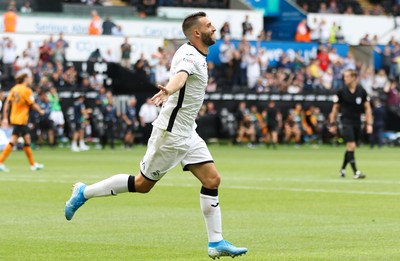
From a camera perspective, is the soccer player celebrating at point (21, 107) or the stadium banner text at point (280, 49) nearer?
the soccer player celebrating at point (21, 107)

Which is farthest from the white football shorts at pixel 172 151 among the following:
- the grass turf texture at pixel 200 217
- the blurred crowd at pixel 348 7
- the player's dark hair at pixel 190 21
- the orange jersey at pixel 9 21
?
the blurred crowd at pixel 348 7

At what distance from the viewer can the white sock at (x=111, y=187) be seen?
12.6 metres

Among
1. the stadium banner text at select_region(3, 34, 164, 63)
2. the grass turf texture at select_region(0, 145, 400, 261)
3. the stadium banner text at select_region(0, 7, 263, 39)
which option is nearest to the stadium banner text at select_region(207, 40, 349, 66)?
the stadium banner text at select_region(0, 7, 263, 39)

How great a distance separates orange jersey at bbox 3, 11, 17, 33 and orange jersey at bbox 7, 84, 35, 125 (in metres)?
15.8

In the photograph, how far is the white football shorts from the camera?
39.3 ft

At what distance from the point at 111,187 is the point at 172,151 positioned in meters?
1.02

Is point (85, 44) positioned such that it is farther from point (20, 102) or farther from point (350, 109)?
point (350, 109)

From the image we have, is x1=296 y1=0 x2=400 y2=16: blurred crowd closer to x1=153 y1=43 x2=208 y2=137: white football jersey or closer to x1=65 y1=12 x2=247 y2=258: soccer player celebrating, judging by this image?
x1=65 y1=12 x2=247 y2=258: soccer player celebrating

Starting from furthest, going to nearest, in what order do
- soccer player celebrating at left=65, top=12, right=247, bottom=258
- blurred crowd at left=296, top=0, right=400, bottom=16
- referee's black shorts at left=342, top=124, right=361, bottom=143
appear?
blurred crowd at left=296, top=0, right=400, bottom=16
referee's black shorts at left=342, top=124, right=361, bottom=143
soccer player celebrating at left=65, top=12, right=247, bottom=258

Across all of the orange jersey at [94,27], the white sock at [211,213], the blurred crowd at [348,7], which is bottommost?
the orange jersey at [94,27]

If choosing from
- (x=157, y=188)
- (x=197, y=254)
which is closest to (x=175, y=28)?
(x=157, y=188)

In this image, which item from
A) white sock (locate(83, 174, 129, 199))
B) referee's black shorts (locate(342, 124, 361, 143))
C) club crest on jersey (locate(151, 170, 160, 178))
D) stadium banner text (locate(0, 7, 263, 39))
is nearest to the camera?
club crest on jersey (locate(151, 170, 160, 178))

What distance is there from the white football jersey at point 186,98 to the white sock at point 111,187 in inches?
35.5

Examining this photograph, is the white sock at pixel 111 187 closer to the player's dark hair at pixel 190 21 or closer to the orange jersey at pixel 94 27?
the player's dark hair at pixel 190 21
